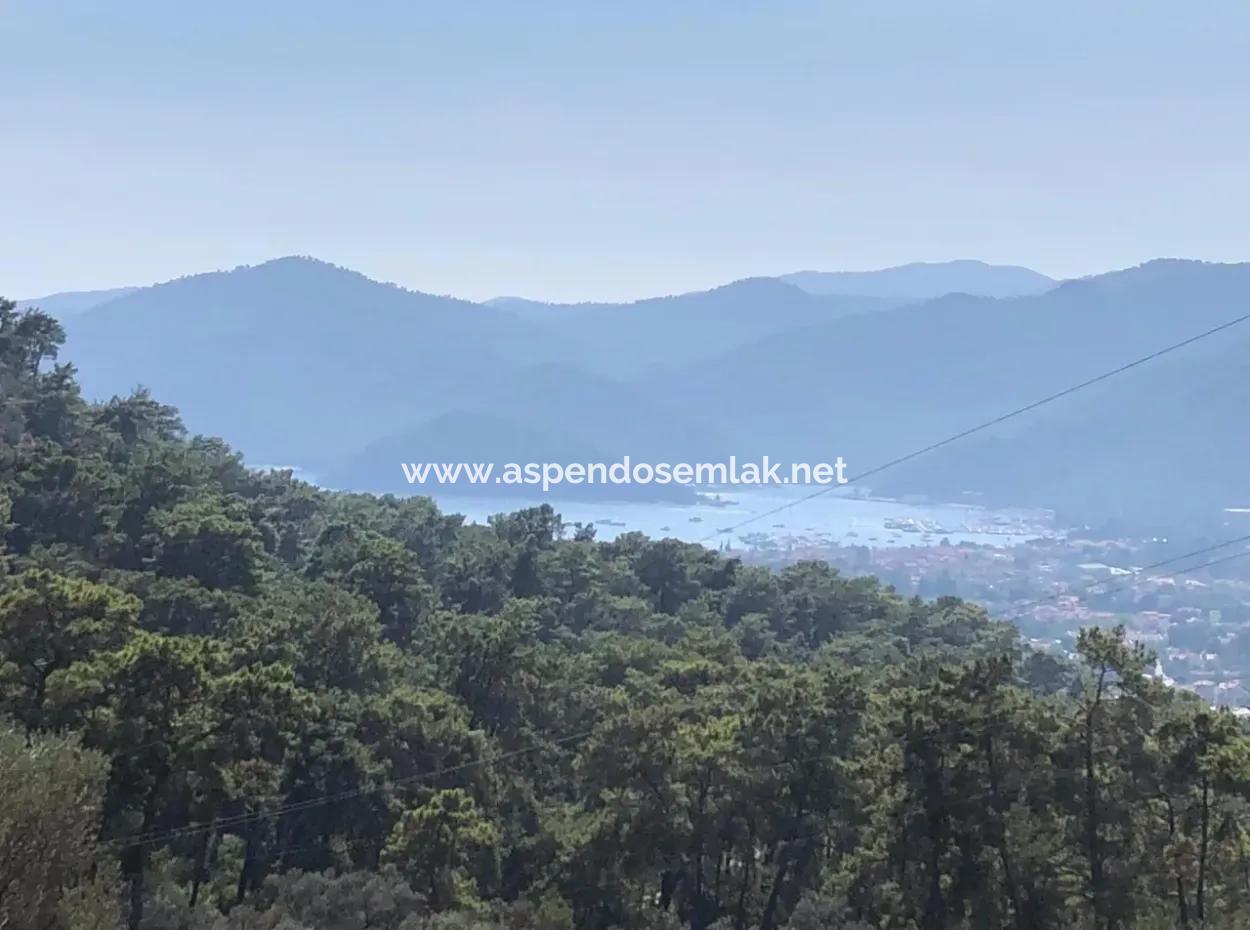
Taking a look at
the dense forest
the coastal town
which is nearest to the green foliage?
the dense forest

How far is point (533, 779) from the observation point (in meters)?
23.6

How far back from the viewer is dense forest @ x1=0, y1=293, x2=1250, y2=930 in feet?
46.1

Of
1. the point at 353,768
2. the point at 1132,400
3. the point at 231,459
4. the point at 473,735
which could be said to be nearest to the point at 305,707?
the point at 353,768

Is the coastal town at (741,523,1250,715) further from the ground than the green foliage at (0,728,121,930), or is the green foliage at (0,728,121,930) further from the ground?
the green foliage at (0,728,121,930)

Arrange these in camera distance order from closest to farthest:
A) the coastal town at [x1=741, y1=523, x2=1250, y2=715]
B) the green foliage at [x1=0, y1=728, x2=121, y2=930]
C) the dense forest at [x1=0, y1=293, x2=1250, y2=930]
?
the green foliage at [x1=0, y1=728, x2=121, y2=930] → the dense forest at [x1=0, y1=293, x2=1250, y2=930] → the coastal town at [x1=741, y1=523, x2=1250, y2=715]

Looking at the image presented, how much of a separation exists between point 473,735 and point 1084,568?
4070 inches

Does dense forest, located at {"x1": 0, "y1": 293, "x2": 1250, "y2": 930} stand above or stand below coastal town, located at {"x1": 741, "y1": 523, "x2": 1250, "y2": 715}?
above

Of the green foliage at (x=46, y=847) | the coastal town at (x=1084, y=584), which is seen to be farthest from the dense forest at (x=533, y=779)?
the coastal town at (x=1084, y=584)

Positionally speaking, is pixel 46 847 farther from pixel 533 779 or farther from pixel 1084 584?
pixel 1084 584

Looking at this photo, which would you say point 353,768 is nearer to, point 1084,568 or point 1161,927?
point 1161,927

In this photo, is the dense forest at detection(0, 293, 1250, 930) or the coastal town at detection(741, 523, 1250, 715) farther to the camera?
the coastal town at detection(741, 523, 1250, 715)

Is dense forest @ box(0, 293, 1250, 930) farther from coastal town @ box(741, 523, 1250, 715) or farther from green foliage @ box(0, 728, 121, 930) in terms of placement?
coastal town @ box(741, 523, 1250, 715)

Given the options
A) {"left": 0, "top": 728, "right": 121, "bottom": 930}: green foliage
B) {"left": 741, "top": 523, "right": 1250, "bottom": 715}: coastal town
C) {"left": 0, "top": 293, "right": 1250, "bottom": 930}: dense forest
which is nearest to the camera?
{"left": 0, "top": 728, "right": 121, "bottom": 930}: green foliage

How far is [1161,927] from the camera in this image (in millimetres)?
11883
